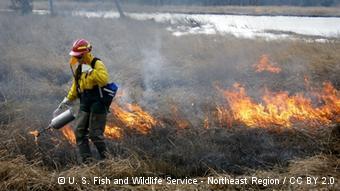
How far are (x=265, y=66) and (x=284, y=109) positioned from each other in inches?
174

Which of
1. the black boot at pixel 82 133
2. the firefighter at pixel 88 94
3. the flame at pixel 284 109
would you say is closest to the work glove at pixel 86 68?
the firefighter at pixel 88 94

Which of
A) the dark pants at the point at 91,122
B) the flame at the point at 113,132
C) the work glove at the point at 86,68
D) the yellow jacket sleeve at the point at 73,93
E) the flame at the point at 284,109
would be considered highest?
the work glove at the point at 86,68

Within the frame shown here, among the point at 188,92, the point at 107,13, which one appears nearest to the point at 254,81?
the point at 188,92

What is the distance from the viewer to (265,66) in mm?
13266

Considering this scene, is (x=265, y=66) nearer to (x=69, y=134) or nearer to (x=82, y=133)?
(x=69, y=134)

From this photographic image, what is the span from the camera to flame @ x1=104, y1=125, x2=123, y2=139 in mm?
8016

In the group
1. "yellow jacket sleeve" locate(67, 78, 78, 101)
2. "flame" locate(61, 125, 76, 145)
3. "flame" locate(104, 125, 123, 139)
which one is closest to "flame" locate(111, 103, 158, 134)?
"flame" locate(104, 125, 123, 139)

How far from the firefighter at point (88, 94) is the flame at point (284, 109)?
335 cm

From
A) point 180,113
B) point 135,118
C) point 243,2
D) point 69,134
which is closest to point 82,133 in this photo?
point 69,134

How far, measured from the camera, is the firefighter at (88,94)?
6.29 metres

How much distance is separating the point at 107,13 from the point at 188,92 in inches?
564

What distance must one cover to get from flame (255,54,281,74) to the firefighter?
7.61 m

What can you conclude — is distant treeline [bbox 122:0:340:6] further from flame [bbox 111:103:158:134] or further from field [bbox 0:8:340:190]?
flame [bbox 111:103:158:134]

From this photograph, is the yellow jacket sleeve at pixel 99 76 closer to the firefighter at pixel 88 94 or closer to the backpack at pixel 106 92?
the firefighter at pixel 88 94
